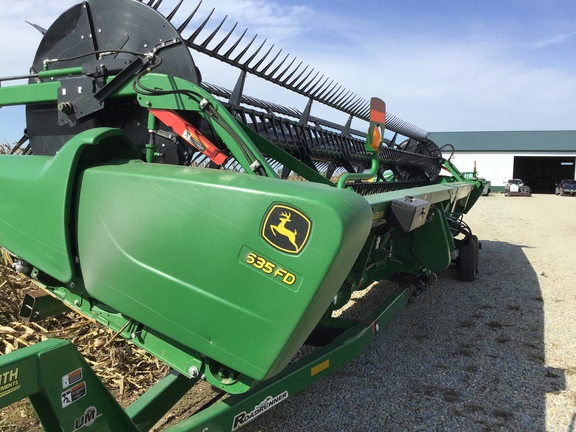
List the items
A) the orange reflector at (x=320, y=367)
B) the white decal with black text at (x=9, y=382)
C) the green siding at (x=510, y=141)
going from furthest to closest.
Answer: the green siding at (x=510, y=141) → the orange reflector at (x=320, y=367) → the white decal with black text at (x=9, y=382)

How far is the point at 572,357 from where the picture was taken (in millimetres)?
3742

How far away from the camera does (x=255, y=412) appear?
2084 mm

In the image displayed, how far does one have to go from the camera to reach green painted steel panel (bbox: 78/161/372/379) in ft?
4.98

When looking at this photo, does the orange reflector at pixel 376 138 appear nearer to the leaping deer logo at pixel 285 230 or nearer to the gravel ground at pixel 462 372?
the gravel ground at pixel 462 372

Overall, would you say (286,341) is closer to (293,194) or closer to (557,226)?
(293,194)

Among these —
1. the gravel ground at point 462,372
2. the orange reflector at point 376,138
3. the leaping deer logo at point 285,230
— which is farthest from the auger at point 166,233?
the orange reflector at point 376,138

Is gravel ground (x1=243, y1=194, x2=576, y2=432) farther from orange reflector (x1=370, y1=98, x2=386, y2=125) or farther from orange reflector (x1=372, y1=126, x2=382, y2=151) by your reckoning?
orange reflector (x1=370, y1=98, x2=386, y2=125)

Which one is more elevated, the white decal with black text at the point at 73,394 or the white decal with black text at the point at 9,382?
the white decal with black text at the point at 9,382

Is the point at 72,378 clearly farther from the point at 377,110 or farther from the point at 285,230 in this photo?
the point at 377,110

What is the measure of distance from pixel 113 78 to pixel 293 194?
1.31 metres

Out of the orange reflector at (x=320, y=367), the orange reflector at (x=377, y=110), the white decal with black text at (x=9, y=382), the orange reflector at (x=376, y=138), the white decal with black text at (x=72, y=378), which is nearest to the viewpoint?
the white decal with black text at (x=9, y=382)

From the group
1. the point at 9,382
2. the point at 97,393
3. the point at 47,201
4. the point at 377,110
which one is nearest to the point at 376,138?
the point at 377,110

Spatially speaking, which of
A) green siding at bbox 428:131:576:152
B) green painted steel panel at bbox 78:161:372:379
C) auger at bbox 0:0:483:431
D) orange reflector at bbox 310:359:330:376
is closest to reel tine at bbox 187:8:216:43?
auger at bbox 0:0:483:431

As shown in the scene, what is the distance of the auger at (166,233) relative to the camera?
152 cm
